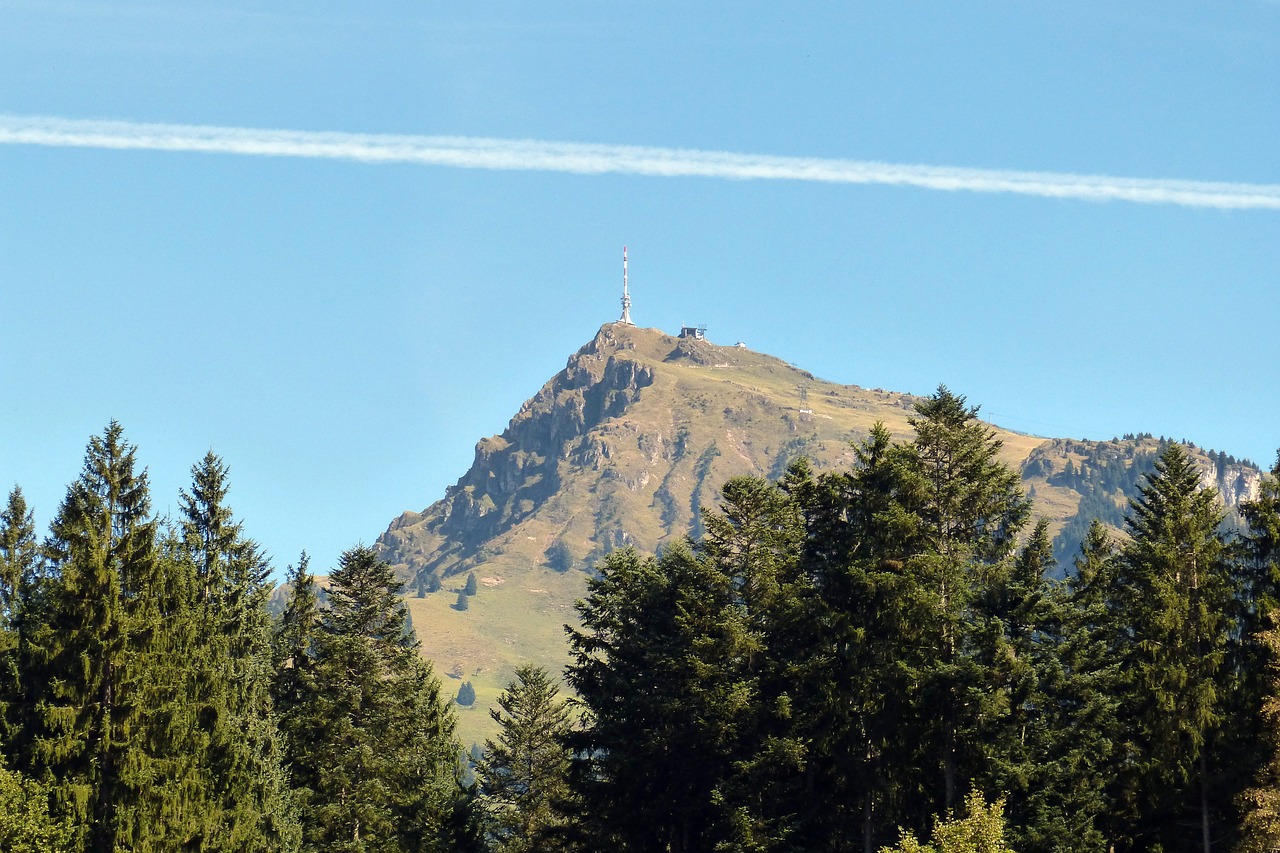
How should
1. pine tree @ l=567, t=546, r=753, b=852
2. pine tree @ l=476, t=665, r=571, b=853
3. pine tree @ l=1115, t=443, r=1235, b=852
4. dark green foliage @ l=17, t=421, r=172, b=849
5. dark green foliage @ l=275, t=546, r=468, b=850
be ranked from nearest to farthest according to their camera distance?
dark green foliage @ l=17, t=421, r=172, b=849 < pine tree @ l=1115, t=443, r=1235, b=852 < pine tree @ l=567, t=546, r=753, b=852 < dark green foliage @ l=275, t=546, r=468, b=850 < pine tree @ l=476, t=665, r=571, b=853

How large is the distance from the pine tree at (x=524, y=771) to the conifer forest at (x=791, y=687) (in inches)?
878

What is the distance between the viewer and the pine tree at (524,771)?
10138 cm

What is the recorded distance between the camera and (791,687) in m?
71.6

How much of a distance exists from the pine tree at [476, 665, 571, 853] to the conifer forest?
2231 centimetres

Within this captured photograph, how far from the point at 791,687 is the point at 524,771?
3798 centimetres

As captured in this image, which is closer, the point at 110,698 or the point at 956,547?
the point at 110,698

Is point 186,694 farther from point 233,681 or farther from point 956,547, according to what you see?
point 956,547

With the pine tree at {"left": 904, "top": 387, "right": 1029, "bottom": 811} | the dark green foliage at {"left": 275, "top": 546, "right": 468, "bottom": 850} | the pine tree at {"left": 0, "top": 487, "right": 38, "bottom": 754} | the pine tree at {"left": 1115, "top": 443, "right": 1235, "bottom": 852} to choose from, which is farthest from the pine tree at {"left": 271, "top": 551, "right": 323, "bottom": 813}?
the pine tree at {"left": 1115, "top": 443, "right": 1235, "bottom": 852}

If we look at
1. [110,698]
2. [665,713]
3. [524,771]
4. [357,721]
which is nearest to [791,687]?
[665,713]

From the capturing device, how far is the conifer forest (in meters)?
62.7

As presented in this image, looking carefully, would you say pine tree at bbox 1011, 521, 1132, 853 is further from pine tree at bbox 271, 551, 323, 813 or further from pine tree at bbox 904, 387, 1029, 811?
pine tree at bbox 271, 551, 323, 813

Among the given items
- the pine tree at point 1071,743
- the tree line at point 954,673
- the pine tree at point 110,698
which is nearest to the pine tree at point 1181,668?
the tree line at point 954,673

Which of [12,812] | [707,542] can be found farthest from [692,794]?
[12,812]

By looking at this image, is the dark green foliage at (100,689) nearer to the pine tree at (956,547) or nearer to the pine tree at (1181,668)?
the pine tree at (956,547)
